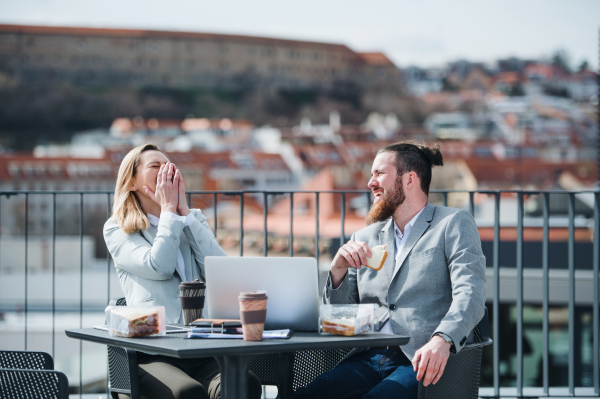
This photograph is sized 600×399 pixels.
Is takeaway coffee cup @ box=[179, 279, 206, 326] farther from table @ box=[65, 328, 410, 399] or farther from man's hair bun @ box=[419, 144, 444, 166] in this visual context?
man's hair bun @ box=[419, 144, 444, 166]

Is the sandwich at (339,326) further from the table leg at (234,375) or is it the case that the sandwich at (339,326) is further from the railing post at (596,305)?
the railing post at (596,305)

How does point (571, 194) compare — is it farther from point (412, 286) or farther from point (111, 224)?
point (111, 224)

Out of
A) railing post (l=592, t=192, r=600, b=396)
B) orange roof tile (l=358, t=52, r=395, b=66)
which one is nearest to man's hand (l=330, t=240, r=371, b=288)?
railing post (l=592, t=192, r=600, b=396)

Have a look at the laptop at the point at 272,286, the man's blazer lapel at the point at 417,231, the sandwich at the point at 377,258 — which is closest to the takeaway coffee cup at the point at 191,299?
the laptop at the point at 272,286

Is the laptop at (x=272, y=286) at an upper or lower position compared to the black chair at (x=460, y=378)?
upper

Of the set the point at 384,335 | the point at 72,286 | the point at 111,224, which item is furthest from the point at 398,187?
the point at 72,286

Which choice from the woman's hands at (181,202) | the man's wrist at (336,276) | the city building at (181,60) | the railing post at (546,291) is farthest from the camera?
the city building at (181,60)

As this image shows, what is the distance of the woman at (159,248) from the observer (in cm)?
178

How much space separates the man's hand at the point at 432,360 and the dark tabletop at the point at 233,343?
0.31ft

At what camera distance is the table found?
1403 millimetres

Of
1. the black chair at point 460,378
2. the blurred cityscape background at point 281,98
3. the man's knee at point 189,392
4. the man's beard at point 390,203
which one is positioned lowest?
the man's knee at point 189,392

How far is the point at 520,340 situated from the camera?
9.34 ft

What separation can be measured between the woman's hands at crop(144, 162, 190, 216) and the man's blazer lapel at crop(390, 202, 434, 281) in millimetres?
749

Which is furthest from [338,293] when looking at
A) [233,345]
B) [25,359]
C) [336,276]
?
[25,359]
